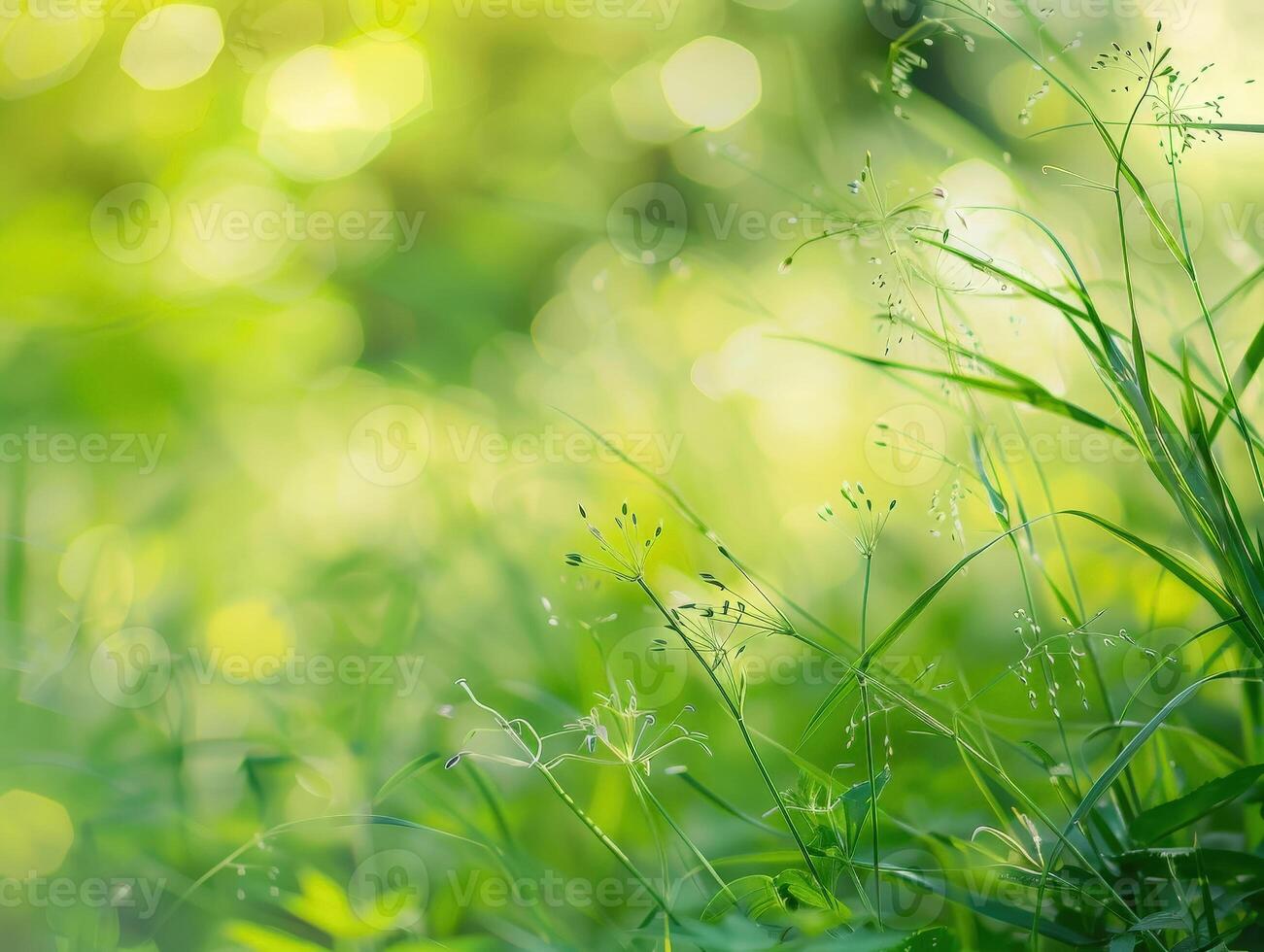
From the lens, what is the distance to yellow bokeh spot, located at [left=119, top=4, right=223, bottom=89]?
1288mm

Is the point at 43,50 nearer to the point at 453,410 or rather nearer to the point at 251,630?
the point at 453,410

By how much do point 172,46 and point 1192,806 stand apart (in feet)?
4.69

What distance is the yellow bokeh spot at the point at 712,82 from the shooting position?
130 centimetres

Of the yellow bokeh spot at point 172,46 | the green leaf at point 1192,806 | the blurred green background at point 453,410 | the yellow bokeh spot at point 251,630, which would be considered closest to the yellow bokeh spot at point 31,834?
the blurred green background at point 453,410

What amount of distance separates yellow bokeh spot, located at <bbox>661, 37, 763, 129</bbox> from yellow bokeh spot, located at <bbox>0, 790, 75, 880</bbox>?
3.44ft

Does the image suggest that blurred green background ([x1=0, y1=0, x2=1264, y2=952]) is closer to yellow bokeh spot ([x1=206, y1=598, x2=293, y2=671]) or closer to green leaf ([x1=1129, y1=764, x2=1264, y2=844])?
yellow bokeh spot ([x1=206, y1=598, x2=293, y2=671])

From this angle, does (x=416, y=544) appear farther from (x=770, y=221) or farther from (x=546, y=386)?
(x=770, y=221)

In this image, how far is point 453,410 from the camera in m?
1.09

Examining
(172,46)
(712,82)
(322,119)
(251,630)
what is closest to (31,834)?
(251,630)

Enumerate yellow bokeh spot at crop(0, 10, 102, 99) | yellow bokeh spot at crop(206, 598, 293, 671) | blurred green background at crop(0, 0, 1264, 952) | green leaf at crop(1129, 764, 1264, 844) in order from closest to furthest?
green leaf at crop(1129, 764, 1264, 844) < blurred green background at crop(0, 0, 1264, 952) < yellow bokeh spot at crop(206, 598, 293, 671) < yellow bokeh spot at crop(0, 10, 102, 99)

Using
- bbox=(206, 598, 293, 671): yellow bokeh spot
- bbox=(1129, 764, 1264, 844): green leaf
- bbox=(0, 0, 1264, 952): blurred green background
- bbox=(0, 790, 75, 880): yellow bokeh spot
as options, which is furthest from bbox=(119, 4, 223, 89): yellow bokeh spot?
bbox=(1129, 764, 1264, 844): green leaf

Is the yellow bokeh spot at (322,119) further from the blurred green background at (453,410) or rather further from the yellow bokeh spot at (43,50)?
the yellow bokeh spot at (43,50)

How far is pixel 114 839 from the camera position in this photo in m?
0.70

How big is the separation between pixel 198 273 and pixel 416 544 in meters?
0.53
